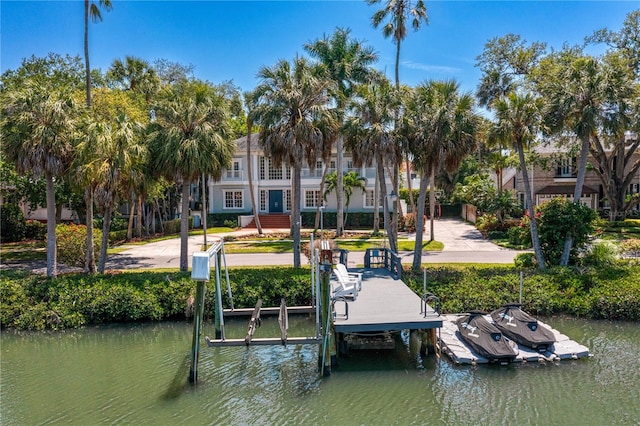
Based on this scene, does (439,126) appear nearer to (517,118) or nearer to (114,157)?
(517,118)

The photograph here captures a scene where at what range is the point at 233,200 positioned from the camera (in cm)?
4612

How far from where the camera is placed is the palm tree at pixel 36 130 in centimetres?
1797

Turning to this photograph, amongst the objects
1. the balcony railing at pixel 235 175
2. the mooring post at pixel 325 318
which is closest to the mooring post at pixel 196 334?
the mooring post at pixel 325 318

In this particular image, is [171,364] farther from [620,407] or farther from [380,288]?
[620,407]

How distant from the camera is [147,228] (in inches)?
1507

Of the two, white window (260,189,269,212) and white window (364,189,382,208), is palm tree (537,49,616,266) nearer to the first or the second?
white window (364,189,382,208)

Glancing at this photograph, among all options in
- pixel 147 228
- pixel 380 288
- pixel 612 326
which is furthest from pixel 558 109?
pixel 147 228

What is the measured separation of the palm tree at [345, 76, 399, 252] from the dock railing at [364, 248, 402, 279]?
12.6 feet

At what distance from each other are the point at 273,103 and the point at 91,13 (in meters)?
10.8

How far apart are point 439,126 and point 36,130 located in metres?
15.5

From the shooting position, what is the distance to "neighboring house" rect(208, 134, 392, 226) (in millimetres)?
44406

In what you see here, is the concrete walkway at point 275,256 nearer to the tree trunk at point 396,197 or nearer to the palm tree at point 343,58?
the tree trunk at point 396,197

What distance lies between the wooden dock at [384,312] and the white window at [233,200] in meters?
30.3

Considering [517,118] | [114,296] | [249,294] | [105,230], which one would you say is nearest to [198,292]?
[249,294]
